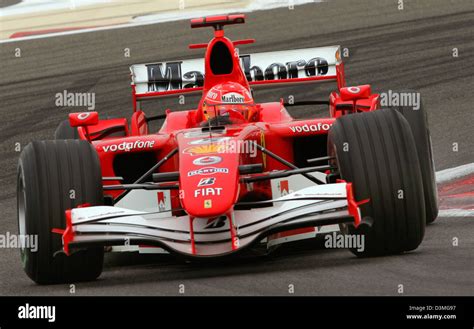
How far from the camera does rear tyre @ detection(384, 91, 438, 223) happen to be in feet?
37.3

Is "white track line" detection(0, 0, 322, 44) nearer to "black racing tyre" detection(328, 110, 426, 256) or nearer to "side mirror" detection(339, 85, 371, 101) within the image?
"side mirror" detection(339, 85, 371, 101)

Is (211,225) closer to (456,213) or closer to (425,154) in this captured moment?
(425,154)

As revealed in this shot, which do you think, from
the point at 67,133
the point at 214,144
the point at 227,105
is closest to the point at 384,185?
the point at 214,144

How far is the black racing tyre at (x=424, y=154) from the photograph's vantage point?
11375 mm

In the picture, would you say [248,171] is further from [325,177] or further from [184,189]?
[325,177]

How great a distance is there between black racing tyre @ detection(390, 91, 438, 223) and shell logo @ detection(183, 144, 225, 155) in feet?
7.74

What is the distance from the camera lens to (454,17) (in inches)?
947

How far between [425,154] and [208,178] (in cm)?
299

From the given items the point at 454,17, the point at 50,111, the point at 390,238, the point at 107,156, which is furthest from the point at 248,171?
the point at 454,17

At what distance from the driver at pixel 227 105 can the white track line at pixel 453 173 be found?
9.38 feet

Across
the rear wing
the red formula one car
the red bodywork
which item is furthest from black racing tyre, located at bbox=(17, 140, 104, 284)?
the rear wing

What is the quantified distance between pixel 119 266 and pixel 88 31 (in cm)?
1633

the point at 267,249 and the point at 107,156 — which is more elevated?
the point at 107,156
